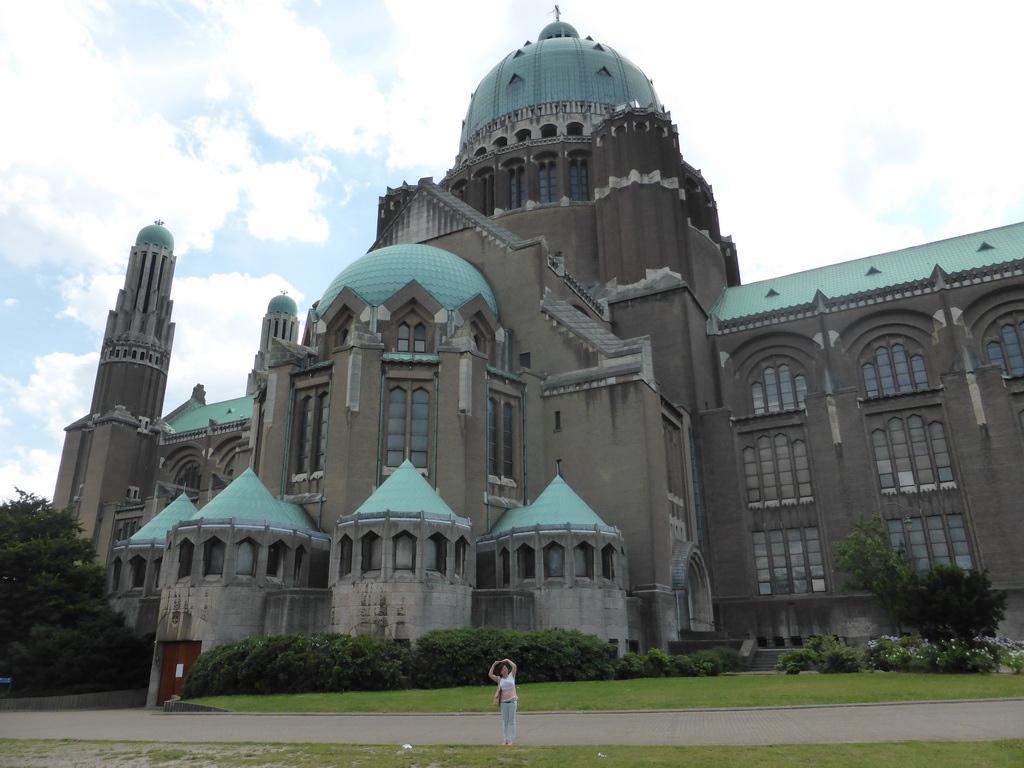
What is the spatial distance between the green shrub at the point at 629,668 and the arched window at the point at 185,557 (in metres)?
16.0

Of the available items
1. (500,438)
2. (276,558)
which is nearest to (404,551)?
(276,558)

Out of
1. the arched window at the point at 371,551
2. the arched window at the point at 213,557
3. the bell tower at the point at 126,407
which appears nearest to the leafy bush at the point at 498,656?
the arched window at the point at 371,551

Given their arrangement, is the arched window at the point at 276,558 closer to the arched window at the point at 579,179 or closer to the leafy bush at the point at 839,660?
the leafy bush at the point at 839,660

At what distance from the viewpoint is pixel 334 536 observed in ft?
97.6

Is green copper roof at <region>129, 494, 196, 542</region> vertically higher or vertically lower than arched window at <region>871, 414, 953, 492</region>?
lower

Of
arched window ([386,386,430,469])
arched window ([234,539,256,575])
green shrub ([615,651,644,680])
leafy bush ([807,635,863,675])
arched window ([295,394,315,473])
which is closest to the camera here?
leafy bush ([807,635,863,675])

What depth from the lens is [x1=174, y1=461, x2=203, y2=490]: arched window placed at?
71938mm

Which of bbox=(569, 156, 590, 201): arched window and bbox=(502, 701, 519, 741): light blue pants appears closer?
bbox=(502, 701, 519, 741): light blue pants

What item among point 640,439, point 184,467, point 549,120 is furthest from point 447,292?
point 184,467

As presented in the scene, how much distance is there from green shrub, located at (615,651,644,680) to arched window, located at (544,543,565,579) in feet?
15.1

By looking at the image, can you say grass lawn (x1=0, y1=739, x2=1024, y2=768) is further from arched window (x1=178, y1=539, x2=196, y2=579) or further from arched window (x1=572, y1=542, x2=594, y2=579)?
arched window (x1=572, y1=542, x2=594, y2=579)

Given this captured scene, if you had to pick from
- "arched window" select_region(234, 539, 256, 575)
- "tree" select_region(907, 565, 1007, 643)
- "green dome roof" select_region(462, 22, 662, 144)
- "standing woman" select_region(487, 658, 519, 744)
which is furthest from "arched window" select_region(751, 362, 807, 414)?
"standing woman" select_region(487, 658, 519, 744)

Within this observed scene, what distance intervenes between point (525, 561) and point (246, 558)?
10.6 metres

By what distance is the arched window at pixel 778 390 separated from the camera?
157 feet
